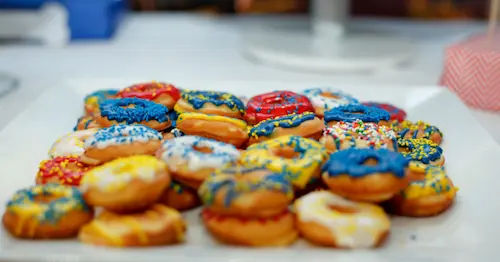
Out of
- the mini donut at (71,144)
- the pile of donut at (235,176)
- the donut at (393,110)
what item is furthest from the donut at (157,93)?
the donut at (393,110)

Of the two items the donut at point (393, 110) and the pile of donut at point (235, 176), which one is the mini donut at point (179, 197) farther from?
the donut at point (393, 110)

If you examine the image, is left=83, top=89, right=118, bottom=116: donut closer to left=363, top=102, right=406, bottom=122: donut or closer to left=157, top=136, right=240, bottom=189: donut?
left=157, top=136, right=240, bottom=189: donut

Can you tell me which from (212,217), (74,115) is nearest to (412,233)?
(212,217)

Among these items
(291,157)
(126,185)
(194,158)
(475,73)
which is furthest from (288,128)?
(475,73)

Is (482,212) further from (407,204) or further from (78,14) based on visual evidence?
(78,14)

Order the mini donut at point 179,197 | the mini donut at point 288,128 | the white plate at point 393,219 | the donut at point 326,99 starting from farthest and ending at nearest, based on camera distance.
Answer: the donut at point 326,99 → the mini donut at point 288,128 → the mini donut at point 179,197 → the white plate at point 393,219

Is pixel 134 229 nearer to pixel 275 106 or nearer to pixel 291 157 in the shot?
pixel 291 157
